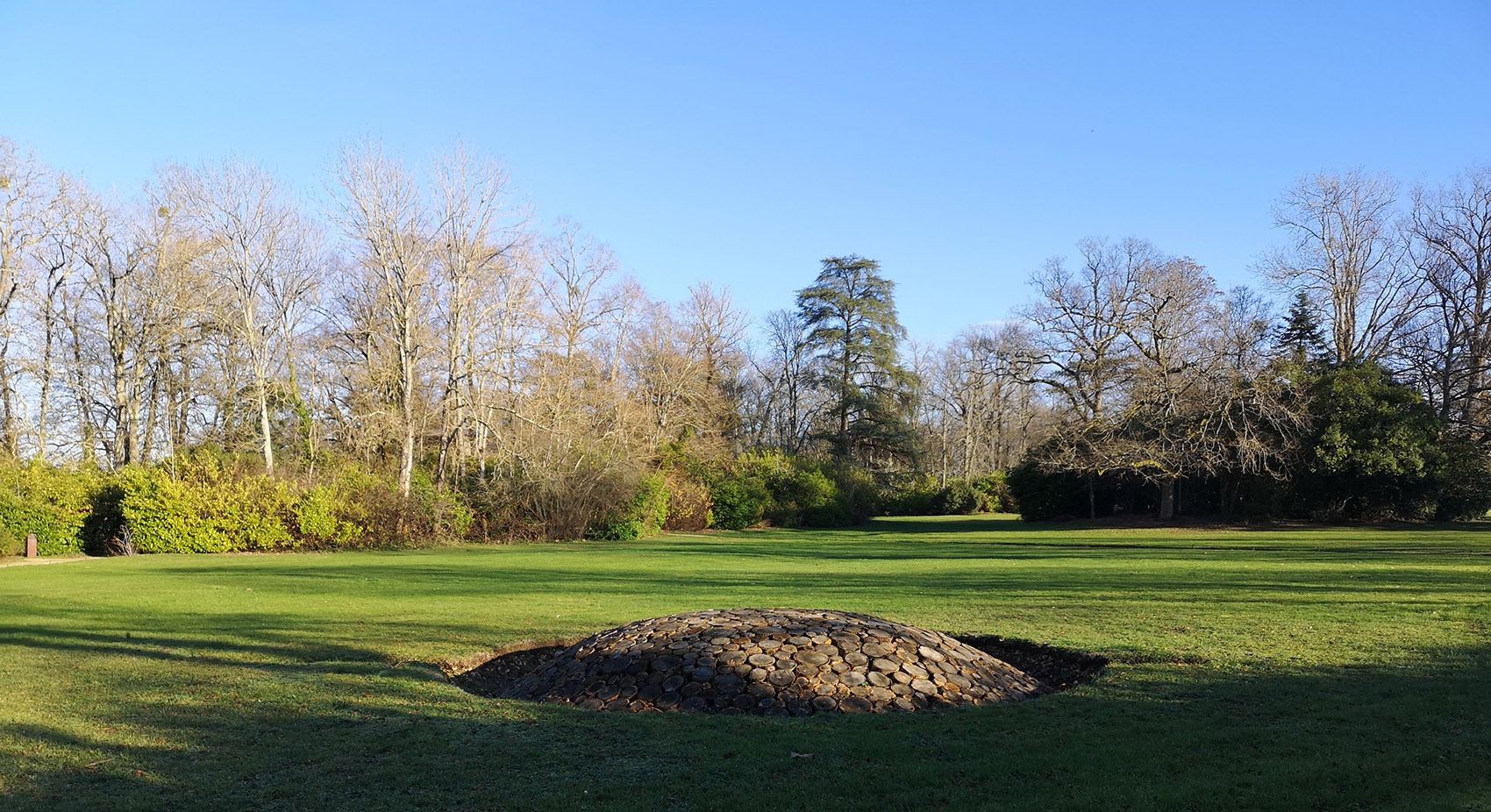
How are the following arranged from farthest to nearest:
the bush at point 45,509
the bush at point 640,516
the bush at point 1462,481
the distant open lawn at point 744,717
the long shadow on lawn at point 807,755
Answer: the bush at point 640,516
the bush at point 1462,481
the bush at point 45,509
the distant open lawn at point 744,717
the long shadow on lawn at point 807,755

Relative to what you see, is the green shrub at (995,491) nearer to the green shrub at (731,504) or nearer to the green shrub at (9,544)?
the green shrub at (731,504)

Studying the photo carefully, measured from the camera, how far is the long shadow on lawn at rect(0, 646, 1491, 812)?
489cm

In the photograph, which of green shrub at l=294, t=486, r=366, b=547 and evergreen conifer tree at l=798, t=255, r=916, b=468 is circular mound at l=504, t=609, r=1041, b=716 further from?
evergreen conifer tree at l=798, t=255, r=916, b=468

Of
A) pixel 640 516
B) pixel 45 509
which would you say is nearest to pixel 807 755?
pixel 45 509

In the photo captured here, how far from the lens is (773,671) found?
728cm

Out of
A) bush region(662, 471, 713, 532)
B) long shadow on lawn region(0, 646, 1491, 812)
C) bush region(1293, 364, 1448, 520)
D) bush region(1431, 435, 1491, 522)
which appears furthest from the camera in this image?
bush region(662, 471, 713, 532)

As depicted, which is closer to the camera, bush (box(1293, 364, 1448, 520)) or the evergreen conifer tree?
bush (box(1293, 364, 1448, 520))

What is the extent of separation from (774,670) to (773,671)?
2cm

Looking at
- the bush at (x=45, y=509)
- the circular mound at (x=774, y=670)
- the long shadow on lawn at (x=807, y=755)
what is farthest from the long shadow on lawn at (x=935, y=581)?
the bush at (x=45, y=509)

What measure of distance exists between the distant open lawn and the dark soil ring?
16.2 inches

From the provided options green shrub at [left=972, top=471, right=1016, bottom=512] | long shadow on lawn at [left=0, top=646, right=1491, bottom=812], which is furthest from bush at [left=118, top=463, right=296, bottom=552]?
green shrub at [left=972, top=471, right=1016, bottom=512]

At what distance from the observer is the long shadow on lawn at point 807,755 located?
4895 mm

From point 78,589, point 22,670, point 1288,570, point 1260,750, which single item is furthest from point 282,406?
point 1260,750

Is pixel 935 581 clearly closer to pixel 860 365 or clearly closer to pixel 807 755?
pixel 807 755
